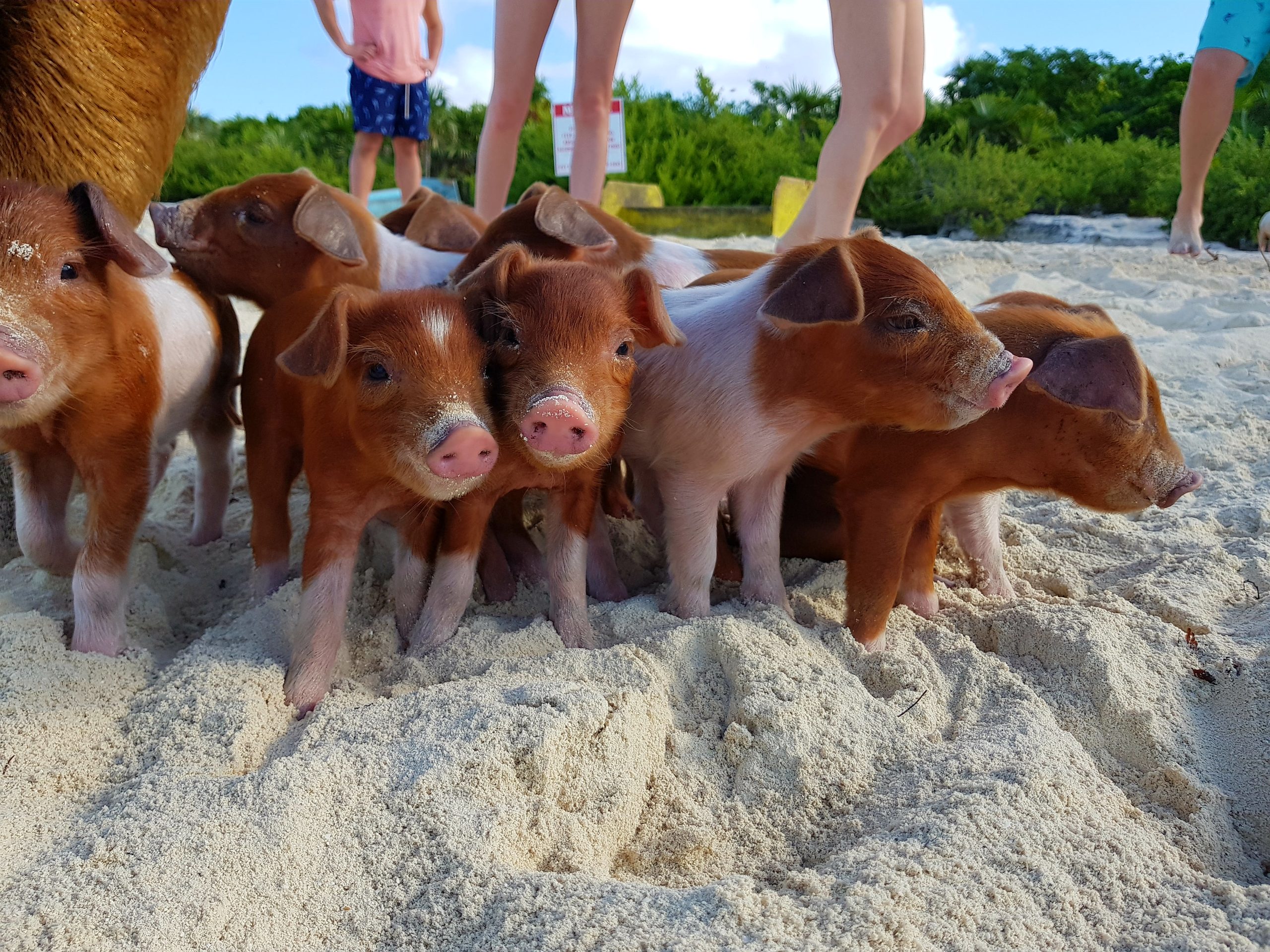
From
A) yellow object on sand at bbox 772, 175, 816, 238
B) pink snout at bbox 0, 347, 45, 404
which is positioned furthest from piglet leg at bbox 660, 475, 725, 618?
yellow object on sand at bbox 772, 175, 816, 238

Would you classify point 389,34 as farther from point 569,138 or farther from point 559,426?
point 559,426

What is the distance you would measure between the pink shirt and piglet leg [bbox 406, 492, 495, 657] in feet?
19.0

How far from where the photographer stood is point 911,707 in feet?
7.29

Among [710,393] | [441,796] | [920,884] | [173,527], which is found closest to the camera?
[920,884]

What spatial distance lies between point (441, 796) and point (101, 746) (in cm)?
79

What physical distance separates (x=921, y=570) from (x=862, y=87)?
Answer: 7.37 feet

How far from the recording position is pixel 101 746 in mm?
2043

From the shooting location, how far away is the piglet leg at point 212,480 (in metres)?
3.45

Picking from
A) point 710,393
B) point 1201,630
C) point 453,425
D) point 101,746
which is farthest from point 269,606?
point 1201,630

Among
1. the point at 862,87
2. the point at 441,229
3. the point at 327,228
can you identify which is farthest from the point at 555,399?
the point at 862,87

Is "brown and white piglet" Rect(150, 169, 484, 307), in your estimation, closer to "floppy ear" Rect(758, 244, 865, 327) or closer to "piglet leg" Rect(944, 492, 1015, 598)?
"floppy ear" Rect(758, 244, 865, 327)

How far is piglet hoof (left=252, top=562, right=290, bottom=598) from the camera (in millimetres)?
2881

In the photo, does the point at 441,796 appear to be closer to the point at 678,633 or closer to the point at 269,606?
the point at 678,633

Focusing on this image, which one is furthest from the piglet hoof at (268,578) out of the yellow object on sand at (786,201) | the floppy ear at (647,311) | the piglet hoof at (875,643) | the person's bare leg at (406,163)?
the yellow object on sand at (786,201)
